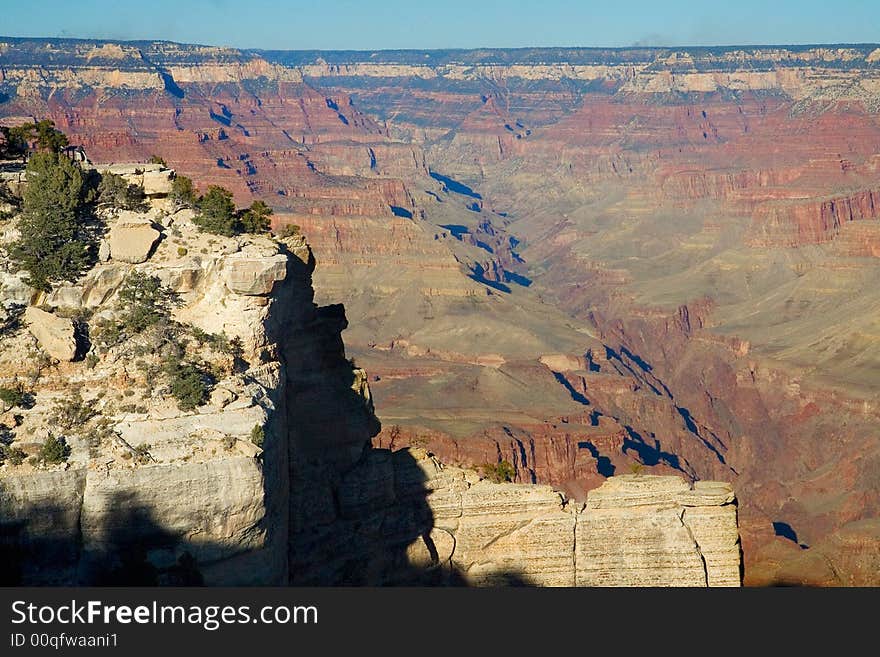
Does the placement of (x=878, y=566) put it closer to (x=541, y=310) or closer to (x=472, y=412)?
(x=472, y=412)

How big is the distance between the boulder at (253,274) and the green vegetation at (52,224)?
5.22 meters

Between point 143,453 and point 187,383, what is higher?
point 187,383

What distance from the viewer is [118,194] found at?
44.0 m

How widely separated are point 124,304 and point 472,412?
82.4 meters

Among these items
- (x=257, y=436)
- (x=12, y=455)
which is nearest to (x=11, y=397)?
(x=12, y=455)

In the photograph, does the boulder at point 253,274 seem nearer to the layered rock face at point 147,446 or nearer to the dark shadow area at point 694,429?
the layered rock face at point 147,446

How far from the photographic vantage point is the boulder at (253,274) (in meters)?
38.0

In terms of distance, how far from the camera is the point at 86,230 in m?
41.9

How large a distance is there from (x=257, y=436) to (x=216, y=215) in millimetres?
11552

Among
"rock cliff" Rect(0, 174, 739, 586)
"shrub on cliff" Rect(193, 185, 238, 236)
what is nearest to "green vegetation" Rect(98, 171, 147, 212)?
"rock cliff" Rect(0, 174, 739, 586)

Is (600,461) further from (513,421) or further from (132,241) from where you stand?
(132,241)

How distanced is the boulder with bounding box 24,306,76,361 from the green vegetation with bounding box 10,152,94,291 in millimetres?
2159

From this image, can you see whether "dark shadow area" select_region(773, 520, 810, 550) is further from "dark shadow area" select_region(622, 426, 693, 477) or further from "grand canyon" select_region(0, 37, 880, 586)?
"dark shadow area" select_region(622, 426, 693, 477)

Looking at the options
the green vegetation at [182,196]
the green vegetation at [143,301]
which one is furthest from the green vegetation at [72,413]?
the green vegetation at [182,196]
